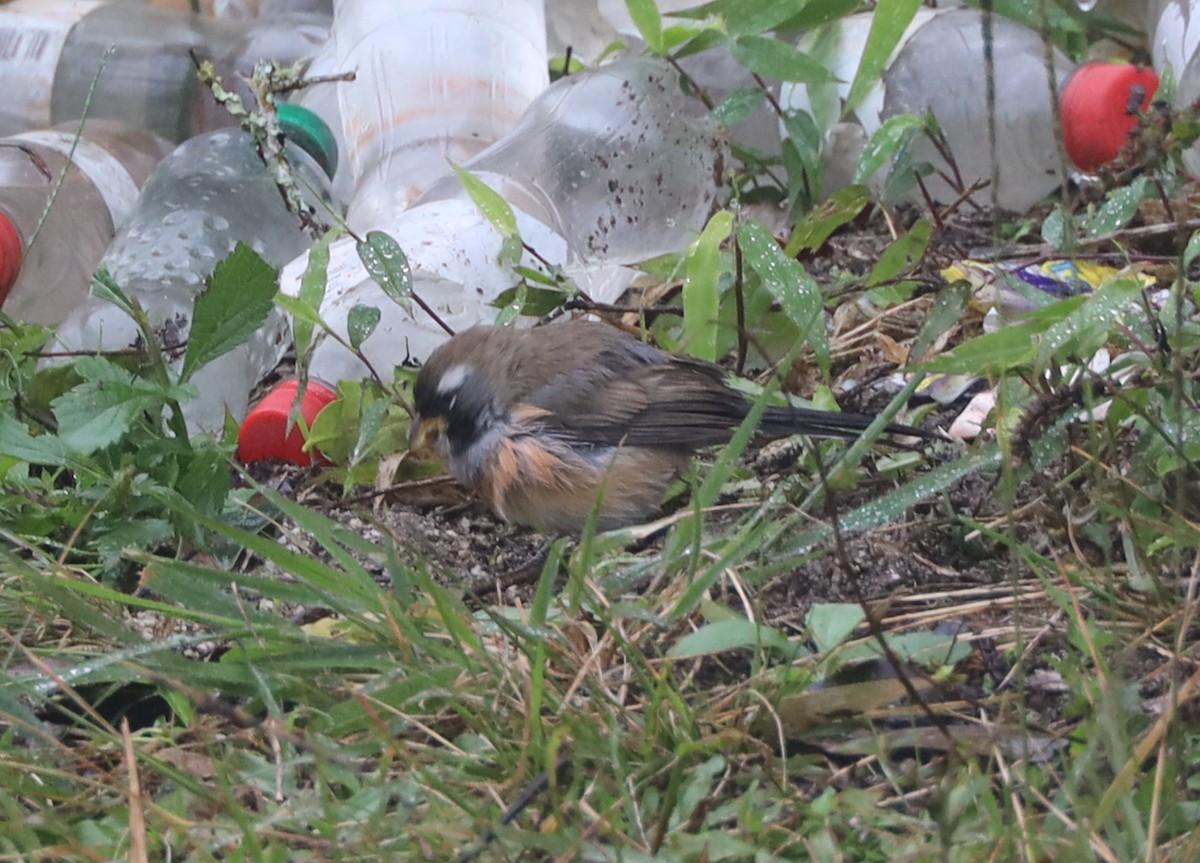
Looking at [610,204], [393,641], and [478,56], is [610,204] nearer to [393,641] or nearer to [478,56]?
[478,56]

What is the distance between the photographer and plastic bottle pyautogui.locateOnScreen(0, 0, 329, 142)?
425cm

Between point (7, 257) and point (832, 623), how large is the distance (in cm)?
224

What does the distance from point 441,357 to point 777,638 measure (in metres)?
0.99

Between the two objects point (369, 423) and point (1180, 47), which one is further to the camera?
point (1180, 47)

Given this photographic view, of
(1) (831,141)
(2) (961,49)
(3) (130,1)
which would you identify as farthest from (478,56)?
(3) (130,1)

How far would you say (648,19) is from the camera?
114 inches

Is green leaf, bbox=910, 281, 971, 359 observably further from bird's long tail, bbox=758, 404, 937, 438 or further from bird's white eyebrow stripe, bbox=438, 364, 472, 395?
bird's white eyebrow stripe, bbox=438, 364, 472, 395

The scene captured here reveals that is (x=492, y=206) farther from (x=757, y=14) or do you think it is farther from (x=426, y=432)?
(x=757, y=14)

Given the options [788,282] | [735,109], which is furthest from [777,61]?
[788,282]

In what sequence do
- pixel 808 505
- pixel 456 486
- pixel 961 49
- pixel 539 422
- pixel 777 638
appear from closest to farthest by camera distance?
pixel 777 638 < pixel 808 505 < pixel 539 422 < pixel 456 486 < pixel 961 49

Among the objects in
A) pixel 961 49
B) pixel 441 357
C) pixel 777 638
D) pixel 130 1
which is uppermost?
pixel 130 1

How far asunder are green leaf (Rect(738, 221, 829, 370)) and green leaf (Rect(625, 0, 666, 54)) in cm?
105

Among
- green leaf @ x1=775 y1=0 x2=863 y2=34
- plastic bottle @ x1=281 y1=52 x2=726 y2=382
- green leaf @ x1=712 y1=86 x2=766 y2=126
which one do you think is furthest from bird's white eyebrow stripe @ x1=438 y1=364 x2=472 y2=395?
green leaf @ x1=775 y1=0 x2=863 y2=34

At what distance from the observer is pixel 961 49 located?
332 cm
